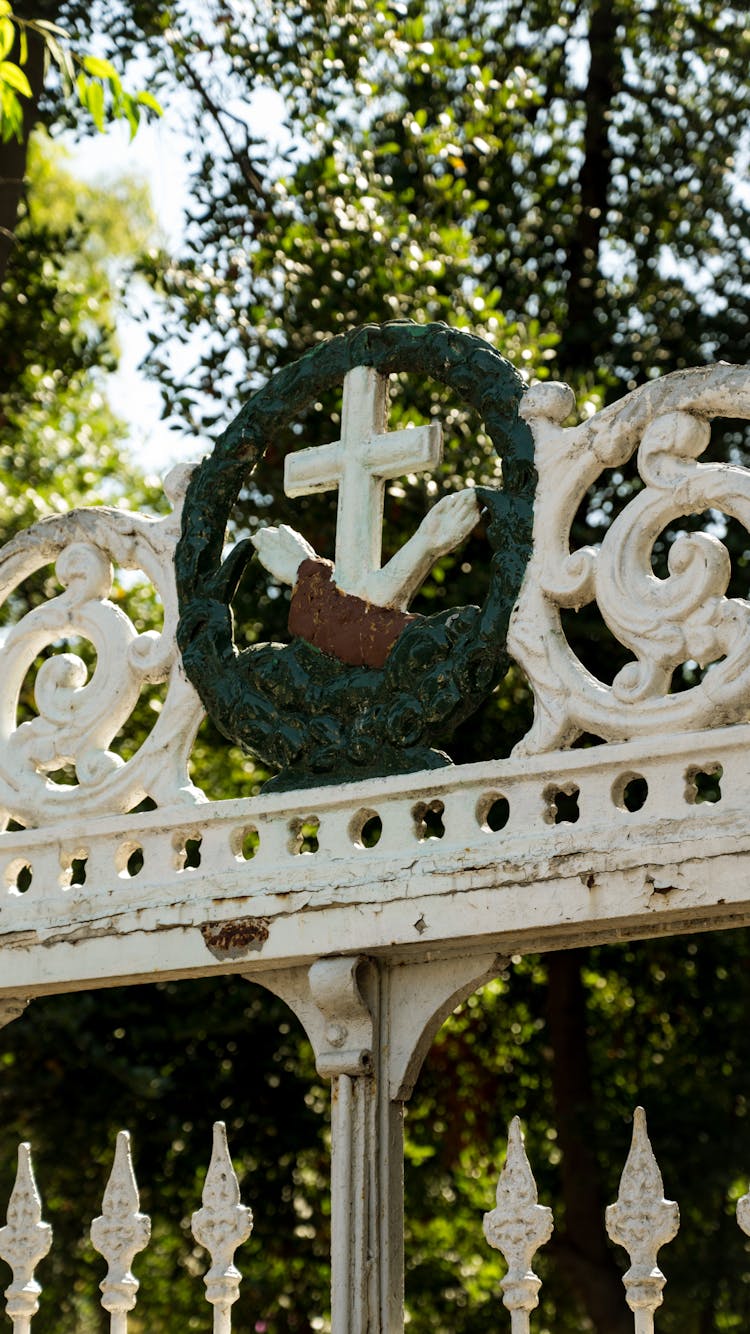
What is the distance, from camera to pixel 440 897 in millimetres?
3783

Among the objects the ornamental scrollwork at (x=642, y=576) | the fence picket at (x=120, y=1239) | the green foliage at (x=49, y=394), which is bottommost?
the fence picket at (x=120, y=1239)

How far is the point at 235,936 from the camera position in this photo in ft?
13.2

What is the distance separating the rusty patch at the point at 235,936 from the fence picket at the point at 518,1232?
687 millimetres

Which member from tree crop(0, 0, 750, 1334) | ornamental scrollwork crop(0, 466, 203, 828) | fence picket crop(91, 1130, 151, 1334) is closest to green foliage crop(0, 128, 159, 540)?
tree crop(0, 0, 750, 1334)

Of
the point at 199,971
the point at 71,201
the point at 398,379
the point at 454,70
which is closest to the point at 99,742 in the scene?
the point at 199,971

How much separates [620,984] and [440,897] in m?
6.00

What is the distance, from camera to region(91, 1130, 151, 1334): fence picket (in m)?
3.99

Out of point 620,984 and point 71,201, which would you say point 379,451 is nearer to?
point 620,984

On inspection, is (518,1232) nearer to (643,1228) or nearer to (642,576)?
(643,1228)

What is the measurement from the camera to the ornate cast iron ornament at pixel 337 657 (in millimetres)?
3986

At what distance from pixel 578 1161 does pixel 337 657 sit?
5008mm

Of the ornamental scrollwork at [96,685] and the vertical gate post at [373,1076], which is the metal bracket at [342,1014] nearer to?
the vertical gate post at [373,1076]

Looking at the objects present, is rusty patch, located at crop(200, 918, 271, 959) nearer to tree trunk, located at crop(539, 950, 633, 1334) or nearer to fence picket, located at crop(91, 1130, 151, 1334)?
fence picket, located at crop(91, 1130, 151, 1334)

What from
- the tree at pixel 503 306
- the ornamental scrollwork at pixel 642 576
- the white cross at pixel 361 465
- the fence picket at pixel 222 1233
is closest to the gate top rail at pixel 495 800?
the ornamental scrollwork at pixel 642 576
